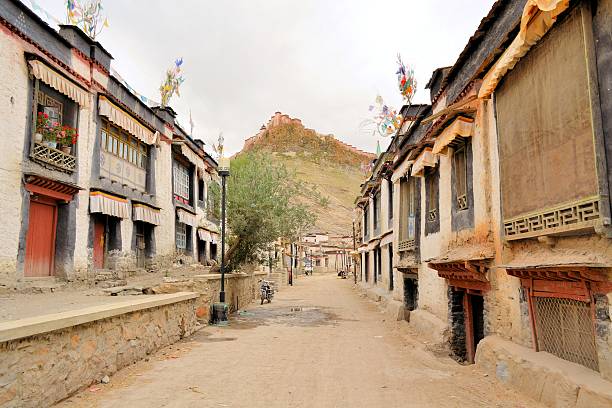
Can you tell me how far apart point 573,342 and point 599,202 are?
82.6 inches

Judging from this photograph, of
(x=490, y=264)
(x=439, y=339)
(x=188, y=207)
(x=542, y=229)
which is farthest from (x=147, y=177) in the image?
(x=542, y=229)

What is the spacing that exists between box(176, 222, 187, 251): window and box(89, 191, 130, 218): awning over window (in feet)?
18.1

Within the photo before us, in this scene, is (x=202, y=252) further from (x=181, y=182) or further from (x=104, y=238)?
(x=104, y=238)

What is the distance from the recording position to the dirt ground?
19.4 ft

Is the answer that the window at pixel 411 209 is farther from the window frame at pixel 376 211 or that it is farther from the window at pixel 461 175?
the window frame at pixel 376 211

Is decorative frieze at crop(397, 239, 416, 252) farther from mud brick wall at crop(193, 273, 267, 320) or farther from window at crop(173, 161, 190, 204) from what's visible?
window at crop(173, 161, 190, 204)

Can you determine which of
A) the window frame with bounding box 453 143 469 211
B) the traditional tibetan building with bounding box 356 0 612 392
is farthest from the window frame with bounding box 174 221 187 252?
the window frame with bounding box 453 143 469 211

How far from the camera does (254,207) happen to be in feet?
54.0

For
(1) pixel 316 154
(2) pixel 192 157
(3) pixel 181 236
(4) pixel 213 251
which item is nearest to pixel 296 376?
(3) pixel 181 236

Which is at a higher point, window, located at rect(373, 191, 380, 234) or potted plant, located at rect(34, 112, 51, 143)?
potted plant, located at rect(34, 112, 51, 143)

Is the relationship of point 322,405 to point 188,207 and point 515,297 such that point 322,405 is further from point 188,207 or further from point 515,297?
point 188,207

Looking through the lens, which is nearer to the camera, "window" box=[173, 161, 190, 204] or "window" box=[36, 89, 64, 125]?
"window" box=[36, 89, 64, 125]

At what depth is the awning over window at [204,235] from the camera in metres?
24.1

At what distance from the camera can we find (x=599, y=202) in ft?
15.7
